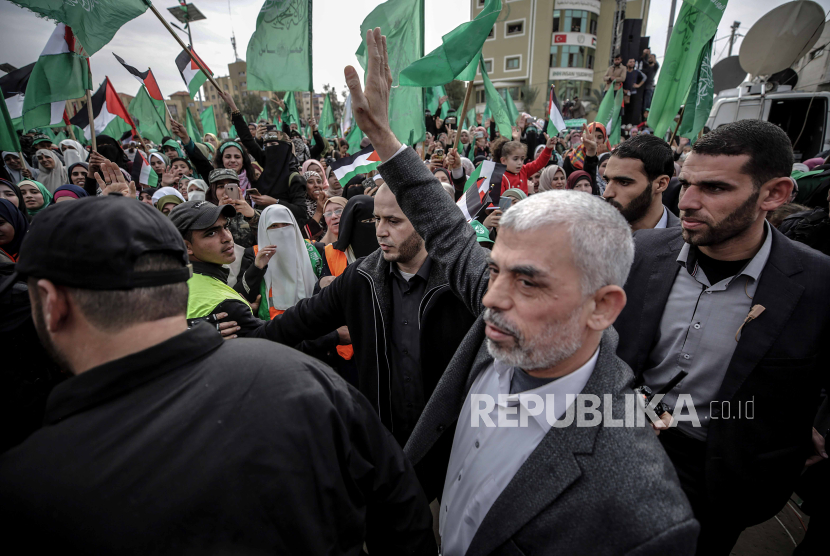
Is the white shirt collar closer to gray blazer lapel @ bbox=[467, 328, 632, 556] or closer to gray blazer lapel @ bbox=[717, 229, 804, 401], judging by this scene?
gray blazer lapel @ bbox=[467, 328, 632, 556]

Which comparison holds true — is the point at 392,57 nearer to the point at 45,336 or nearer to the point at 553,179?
the point at 553,179

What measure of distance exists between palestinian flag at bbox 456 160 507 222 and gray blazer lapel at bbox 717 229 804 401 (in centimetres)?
Result: 263

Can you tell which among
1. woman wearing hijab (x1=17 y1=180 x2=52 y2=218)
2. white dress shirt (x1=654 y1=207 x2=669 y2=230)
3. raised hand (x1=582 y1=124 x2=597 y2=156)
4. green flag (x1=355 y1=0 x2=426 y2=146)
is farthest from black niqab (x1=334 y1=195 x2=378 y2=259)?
woman wearing hijab (x1=17 y1=180 x2=52 y2=218)

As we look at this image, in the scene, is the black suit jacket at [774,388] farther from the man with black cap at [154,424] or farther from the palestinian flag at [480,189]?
the palestinian flag at [480,189]

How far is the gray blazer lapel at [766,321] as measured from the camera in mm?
1615

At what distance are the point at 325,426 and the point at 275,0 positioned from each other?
17.7 feet

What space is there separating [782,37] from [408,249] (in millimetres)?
7135

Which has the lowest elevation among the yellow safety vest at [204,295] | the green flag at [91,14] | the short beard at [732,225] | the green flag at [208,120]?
the yellow safety vest at [204,295]

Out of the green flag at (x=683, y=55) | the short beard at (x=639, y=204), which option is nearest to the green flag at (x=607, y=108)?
the green flag at (x=683, y=55)

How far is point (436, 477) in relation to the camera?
1.99 metres

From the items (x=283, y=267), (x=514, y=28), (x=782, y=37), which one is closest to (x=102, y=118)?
(x=283, y=267)

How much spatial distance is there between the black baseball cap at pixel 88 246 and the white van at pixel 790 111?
9891 millimetres

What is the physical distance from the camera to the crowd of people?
2.77 ft

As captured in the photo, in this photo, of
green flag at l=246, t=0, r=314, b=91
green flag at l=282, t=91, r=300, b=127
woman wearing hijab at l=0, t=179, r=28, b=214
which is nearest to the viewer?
woman wearing hijab at l=0, t=179, r=28, b=214
